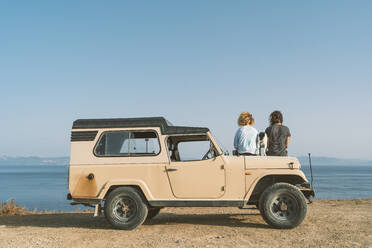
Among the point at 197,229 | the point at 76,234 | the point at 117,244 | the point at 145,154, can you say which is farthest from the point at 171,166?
the point at 76,234

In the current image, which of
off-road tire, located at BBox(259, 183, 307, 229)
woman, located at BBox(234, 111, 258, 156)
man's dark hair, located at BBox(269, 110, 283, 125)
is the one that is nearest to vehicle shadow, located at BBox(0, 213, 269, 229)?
off-road tire, located at BBox(259, 183, 307, 229)

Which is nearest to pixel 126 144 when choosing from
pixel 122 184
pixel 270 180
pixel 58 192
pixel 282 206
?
pixel 122 184

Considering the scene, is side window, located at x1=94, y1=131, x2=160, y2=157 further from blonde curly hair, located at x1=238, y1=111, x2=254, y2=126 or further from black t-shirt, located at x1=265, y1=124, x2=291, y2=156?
black t-shirt, located at x1=265, y1=124, x2=291, y2=156

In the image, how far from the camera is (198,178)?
669cm

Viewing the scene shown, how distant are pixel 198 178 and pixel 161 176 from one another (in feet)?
2.57

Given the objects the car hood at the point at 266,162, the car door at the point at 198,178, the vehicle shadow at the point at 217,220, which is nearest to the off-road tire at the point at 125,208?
the car door at the point at 198,178

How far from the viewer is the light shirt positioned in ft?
23.0

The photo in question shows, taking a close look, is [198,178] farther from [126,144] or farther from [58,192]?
[58,192]

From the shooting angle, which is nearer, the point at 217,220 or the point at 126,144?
the point at 126,144

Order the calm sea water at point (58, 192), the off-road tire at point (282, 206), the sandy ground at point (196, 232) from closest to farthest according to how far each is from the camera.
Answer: the sandy ground at point (196, 232) < the off-road tire at point (282, 206) < the calm sea water at point (58, 192)

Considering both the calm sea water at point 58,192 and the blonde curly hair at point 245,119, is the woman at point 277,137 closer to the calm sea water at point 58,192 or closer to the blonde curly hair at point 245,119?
the blonde curly hair at point 245,119

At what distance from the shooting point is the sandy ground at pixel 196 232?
18.5 ft

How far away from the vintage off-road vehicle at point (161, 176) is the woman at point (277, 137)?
0.61m

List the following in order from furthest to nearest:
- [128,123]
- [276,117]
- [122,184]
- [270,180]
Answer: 1. [276,117]
2. [128,123]
3. [270,180]
4. [122,184]
